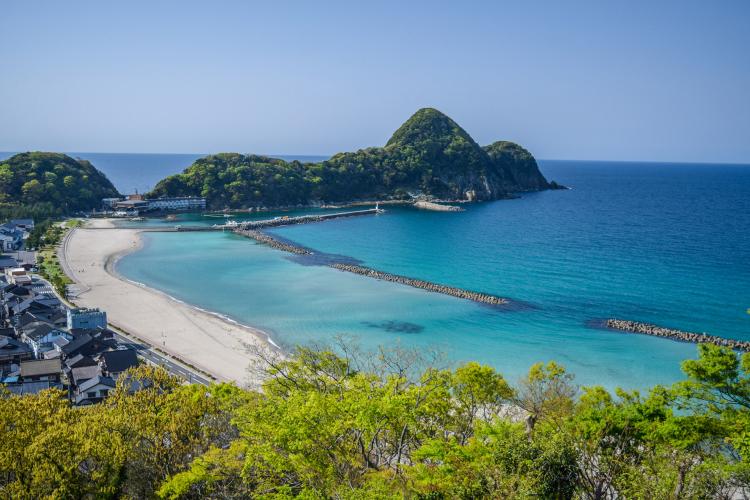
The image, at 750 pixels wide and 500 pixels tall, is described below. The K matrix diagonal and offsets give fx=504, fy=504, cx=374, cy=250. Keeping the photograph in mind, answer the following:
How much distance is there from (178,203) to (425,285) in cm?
6967

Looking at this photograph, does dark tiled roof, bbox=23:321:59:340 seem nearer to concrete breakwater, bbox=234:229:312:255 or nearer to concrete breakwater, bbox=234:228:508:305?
concrete breakwater, bbox=234:228:508:305

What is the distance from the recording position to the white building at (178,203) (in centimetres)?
9707

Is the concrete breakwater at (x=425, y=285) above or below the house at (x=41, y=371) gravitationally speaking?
above

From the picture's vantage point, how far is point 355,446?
1217cm

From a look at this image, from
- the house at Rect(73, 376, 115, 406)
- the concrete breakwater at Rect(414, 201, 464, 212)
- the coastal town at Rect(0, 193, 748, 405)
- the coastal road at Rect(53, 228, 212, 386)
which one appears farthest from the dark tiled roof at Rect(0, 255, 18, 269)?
the concrete breakwater at Rect(414, 201, 464, 212)

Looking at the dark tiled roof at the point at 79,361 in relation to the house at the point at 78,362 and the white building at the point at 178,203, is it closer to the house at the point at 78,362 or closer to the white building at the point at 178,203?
the house at the point at 78,362

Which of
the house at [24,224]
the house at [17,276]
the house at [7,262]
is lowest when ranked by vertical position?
the house at [17,276]

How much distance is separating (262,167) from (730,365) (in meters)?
106

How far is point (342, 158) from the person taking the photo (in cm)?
12656

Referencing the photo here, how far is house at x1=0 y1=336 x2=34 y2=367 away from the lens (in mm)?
28753

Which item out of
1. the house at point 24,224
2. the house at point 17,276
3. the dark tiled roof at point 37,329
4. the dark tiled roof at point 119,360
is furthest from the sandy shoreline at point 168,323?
the house at point 24,224

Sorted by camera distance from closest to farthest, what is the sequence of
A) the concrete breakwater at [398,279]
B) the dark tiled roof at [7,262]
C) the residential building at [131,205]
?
the concrete breakwater at [398,279] < the dark tiled roof at [7,262] < the residential building at [131,205]

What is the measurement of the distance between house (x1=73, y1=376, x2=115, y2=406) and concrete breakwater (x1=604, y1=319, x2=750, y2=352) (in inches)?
1272

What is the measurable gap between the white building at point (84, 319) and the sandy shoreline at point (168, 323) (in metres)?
2.45
